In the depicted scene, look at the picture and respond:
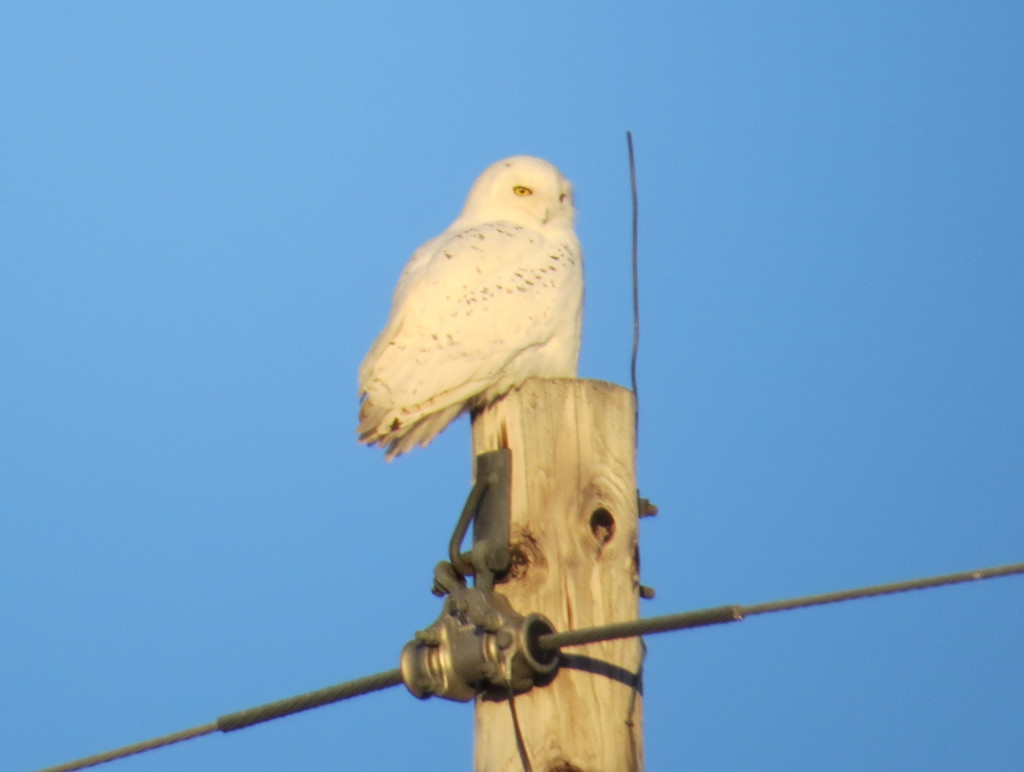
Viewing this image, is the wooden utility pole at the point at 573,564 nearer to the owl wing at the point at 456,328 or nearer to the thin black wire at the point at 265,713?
the thin black wire at the point at 265,713

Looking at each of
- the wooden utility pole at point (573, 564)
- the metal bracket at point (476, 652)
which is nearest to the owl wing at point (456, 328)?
the wooden utility pole at point (573, 564)

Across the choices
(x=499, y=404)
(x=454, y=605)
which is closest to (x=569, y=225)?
(x=499, y=404)

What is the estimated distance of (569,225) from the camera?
22.0ft

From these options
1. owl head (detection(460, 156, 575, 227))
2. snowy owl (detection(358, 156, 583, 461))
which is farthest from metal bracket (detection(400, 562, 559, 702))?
owl head (detection(460, 156, 575, 227))

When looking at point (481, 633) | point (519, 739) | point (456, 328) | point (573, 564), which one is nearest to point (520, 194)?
point (456, 328)

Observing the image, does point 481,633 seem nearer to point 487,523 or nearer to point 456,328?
point 487,523

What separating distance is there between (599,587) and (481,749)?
0.45 meters

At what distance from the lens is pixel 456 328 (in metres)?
5.61

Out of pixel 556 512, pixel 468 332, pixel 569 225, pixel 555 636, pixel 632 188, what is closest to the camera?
pixel 555 636

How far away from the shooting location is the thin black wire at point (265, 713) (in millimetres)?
3551

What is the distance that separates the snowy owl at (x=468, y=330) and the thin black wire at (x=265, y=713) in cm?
183

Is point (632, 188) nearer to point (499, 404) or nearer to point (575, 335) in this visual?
point (499, 404)

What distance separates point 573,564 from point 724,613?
2.07 feet

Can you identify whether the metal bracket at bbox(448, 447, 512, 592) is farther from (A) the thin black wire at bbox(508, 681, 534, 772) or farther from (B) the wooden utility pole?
(A) the thin black wire at bbox(508, 681, 534, 772)
